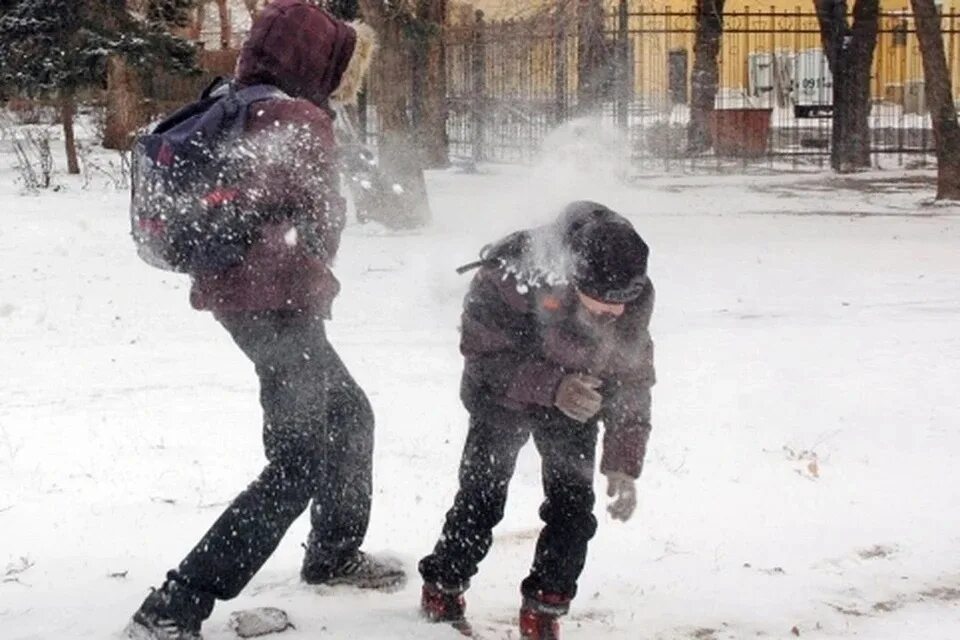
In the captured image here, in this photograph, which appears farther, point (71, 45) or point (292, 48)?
point (71, 45)

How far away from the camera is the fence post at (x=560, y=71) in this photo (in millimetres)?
18828

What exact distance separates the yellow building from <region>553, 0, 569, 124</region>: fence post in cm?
12

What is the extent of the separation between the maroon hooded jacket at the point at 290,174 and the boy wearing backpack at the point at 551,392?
502 millimetres

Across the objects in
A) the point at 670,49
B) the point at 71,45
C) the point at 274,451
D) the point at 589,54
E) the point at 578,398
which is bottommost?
the point at 274,451

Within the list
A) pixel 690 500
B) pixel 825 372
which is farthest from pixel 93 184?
pixel 690 500

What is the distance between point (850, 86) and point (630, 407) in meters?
17.9

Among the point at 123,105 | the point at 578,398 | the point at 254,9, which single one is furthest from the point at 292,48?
the point at 123,105

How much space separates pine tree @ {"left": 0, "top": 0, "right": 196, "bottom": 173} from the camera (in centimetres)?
1670

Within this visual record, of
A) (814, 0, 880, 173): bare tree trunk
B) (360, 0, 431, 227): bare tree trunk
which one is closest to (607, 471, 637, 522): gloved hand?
(360, 0, 431, 227): bare tree trunk

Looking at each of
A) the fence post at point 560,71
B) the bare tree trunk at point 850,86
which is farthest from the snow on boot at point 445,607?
the bare tree trunk at point 850,86

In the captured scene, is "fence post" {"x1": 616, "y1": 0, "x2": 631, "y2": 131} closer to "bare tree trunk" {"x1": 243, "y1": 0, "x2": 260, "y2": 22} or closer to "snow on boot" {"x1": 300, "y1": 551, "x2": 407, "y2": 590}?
"bare tree trunk" {"x1": 243, "y1": 0, "x2": 260, "y2": 22}

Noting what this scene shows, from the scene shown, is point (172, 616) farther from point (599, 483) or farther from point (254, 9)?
point (254, 9)

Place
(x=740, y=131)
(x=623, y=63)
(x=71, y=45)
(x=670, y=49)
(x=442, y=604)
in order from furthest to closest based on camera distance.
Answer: (x=670, y=49), (x=740, y=131), (x=623, y=63), (x=71, y=45), (x=442, y=604)

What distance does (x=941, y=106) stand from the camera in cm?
1625
